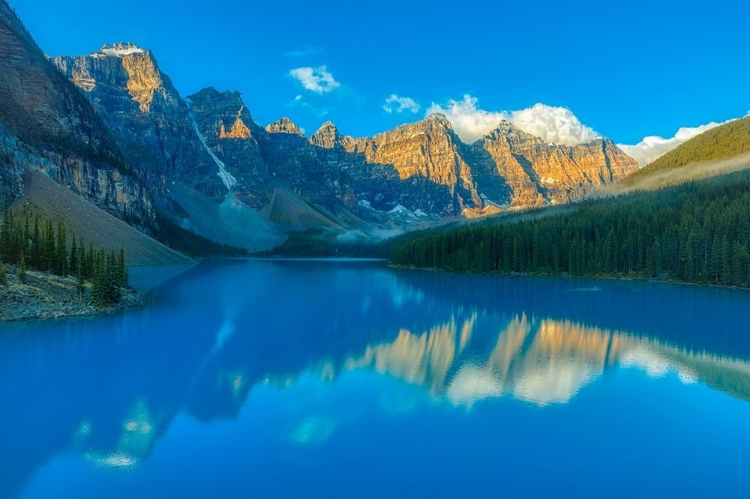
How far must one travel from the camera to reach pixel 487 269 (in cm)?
10794

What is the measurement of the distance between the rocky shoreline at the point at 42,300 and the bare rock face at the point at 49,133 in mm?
60770

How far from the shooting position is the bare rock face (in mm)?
103819

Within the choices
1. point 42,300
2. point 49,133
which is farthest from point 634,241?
point 49,133

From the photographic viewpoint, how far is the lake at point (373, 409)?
44.4 feet

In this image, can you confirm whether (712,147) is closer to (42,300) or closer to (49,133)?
(42,300)

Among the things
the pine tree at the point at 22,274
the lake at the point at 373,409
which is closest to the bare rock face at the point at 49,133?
the pine tree at the point at 22,274

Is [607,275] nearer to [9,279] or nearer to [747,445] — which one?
[747,445]

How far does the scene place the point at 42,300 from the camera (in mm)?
39469

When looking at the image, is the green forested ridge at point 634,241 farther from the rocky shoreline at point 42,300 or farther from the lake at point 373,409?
the rocky shoreline at point 42,300

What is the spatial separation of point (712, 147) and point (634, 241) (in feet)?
336

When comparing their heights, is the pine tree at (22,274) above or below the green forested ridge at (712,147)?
below

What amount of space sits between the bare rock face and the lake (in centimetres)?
8424

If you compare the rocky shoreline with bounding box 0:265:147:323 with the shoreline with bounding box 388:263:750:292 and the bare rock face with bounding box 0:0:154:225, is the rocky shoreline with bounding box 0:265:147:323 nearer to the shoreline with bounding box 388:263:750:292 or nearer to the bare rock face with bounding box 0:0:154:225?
the bare rock face with bounding box 0:0:154:225

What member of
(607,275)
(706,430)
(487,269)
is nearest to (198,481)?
(706,430)
